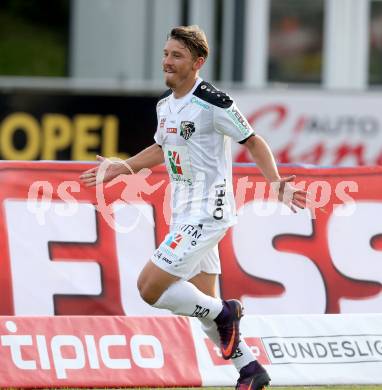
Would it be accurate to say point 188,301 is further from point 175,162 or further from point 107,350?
point 107,350

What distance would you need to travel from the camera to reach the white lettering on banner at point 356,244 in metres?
8.70

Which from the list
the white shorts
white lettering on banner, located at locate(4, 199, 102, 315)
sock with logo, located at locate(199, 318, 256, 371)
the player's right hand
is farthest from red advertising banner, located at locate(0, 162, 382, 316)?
the white shorts

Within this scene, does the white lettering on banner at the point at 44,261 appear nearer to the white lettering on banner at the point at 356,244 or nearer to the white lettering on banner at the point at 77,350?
the white lettering on banner at the point at 77,350

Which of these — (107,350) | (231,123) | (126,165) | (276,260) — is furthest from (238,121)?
(276,260)

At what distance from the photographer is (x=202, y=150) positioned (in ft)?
22.8

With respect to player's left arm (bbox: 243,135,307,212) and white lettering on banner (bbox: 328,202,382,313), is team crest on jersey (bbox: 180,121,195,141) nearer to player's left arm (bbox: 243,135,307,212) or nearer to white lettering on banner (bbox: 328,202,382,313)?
player's left arm (bbox: 243,135,307,212)

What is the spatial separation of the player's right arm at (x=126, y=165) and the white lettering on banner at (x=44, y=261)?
1227mm

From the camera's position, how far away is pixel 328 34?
17.8 metres

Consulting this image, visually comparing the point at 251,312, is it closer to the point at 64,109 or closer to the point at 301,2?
the point at 64,109

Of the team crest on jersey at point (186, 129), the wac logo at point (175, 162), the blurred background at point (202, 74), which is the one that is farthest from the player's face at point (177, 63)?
the blurred background at point (202, 74)

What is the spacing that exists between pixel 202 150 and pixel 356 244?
2192mm

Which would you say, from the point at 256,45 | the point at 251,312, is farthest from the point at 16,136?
the point at 251,312

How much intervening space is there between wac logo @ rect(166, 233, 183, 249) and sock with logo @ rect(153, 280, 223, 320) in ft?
0.70

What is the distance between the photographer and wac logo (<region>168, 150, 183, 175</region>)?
701 cm
